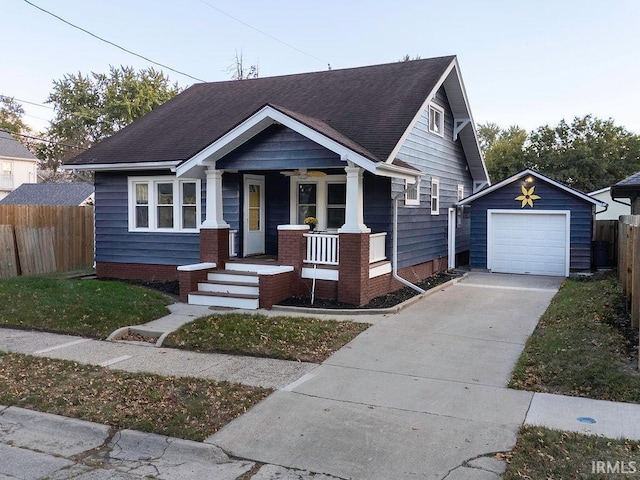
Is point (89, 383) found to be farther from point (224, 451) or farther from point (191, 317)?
point (191, 317)

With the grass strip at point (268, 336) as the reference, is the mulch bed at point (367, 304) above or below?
above

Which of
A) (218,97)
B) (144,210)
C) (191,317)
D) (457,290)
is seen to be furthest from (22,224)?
(457,290)

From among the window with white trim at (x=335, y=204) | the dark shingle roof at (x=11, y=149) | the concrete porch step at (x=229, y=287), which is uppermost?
the dark shingle roof at (x=11, y=149)

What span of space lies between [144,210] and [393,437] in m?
11.8

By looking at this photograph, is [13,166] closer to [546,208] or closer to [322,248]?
[322,248]

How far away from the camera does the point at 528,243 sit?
1717cm

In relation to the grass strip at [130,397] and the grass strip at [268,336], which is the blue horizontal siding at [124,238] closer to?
the grass strip at [268,336]

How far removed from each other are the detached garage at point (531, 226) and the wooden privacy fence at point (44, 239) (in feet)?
40.2

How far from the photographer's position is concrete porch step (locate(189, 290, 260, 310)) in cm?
1113

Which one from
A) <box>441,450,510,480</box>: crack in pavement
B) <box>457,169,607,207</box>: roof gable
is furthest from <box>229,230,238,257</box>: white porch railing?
<box>441,450,510,480</box>: crack in pavement

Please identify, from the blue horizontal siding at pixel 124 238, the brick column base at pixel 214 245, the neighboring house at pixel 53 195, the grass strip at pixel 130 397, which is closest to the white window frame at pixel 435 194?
the brick column base at pixel 214 245

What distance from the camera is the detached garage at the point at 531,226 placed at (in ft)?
54.3

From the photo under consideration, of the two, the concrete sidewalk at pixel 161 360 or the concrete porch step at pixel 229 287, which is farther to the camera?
the concrete porch step at pixel 229 287

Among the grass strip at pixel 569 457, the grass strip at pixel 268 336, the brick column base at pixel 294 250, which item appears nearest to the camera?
the grass strip at pixel 569 457
